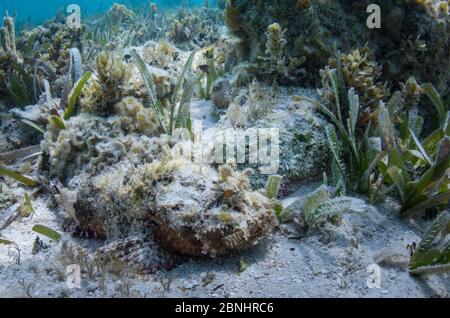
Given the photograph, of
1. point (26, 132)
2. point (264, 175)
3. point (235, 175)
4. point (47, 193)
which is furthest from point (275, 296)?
point (26, 132)

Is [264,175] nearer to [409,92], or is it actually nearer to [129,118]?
[129,118]

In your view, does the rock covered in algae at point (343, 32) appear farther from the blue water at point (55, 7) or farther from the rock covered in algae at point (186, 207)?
the blue water at point (55, 7)

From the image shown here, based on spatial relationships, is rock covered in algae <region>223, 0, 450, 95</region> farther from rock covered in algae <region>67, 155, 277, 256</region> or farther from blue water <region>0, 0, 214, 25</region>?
blue water <region>0, 0, 214, 25</region>

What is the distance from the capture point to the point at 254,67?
4668 mm

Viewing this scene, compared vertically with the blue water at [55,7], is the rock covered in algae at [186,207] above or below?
below

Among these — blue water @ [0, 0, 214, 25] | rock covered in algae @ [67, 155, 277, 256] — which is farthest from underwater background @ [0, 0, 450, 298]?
blue water @ [0, 0, 214, 25]

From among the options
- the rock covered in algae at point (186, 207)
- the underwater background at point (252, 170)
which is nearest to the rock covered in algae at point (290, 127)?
the underwater background at point (252, 170)

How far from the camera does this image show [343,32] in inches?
185

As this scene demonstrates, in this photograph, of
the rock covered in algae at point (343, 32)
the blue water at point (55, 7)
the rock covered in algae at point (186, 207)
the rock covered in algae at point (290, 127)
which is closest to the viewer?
the rock covered in algae at point (186, 207)

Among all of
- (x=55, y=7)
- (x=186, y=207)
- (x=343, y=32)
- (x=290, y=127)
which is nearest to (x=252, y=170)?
(x=186, y=207)

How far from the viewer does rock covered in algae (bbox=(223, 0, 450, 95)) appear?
457 centimetres

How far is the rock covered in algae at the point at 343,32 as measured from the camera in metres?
4.57

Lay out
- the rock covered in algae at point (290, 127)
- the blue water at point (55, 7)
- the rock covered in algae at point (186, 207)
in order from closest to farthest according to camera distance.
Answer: the rock covered in algae at point (186, 207), the rock covered in algae at point (290, 127), the blue water at point (55, 7)

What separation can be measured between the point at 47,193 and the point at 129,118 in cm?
143
